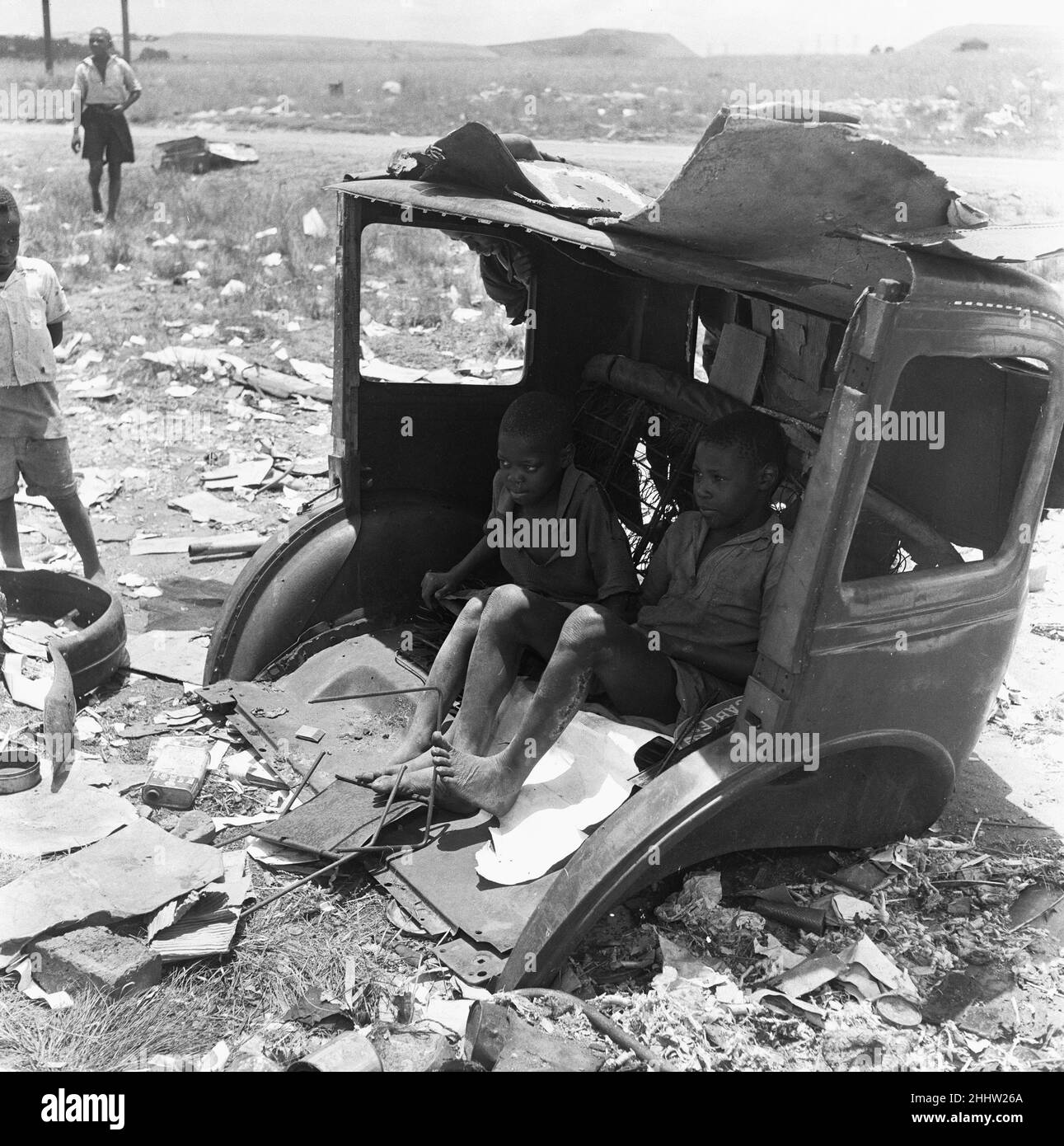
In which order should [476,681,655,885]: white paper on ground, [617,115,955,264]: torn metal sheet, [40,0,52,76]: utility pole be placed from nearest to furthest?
[617,115,955,264]: torn metal sheet, [476,681,655,885]: white paper on ground, [40,0,52,76]: utility pole

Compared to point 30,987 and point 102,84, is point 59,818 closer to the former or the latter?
Answer: point 30,987

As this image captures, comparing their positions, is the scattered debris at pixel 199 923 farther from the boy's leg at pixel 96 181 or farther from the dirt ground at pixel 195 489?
the boy's leg at pixel 96 181

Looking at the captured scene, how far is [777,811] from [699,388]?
5.66ft

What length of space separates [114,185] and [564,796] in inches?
452

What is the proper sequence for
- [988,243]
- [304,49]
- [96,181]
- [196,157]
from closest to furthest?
[988,243] < [96,181] < [196,157] < [304,49]

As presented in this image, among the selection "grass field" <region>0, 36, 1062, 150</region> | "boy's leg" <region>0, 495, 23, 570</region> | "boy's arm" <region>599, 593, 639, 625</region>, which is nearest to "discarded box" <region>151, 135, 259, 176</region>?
"grass field" <region>0, 36, 1062, 150</region>

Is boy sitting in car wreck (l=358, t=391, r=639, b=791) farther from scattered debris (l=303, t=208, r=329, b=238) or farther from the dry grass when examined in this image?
scattered debris (l=303, t=208, r=329, b=238)

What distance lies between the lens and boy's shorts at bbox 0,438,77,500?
5.67 meters

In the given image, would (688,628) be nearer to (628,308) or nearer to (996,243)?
(996,243)

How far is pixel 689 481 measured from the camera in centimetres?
463

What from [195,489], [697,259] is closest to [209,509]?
[195,489]

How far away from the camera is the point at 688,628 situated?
379 cm

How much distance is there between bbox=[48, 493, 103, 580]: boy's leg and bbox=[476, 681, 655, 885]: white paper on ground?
284cm

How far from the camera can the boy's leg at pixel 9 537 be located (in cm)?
584
